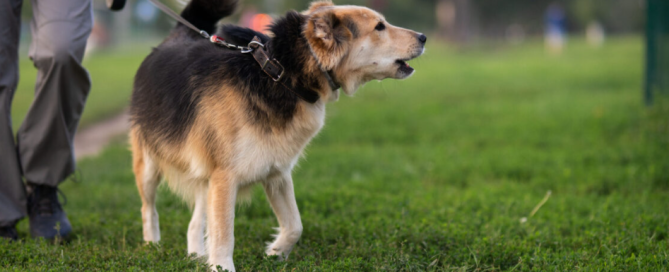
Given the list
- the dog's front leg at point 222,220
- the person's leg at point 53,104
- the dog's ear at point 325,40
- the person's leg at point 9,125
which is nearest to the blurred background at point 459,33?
the dog's ear at point 325,40

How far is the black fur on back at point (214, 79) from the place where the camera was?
12.2 feet

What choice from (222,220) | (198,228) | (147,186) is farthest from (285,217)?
(147,186)

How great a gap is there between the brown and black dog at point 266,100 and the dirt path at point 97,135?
5118 millimetres

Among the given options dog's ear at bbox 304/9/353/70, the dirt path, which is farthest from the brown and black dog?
the dirt path

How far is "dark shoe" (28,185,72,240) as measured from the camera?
459 cm

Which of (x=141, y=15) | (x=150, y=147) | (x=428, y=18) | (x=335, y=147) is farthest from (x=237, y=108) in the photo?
(x=428, y=18)

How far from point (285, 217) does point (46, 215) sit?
1.81 meters

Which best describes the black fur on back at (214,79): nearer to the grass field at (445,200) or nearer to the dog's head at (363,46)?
the dog's head at (363,46)

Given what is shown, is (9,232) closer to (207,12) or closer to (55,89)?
(55,89)

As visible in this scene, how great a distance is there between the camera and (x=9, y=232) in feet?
14.7

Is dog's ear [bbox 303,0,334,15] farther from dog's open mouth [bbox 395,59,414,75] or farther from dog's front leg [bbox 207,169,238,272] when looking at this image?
dog's front leg [bbox 207,169,238,272]

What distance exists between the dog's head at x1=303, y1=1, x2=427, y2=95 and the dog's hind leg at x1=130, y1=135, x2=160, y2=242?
1608 mm

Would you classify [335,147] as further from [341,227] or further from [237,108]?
[237,108]

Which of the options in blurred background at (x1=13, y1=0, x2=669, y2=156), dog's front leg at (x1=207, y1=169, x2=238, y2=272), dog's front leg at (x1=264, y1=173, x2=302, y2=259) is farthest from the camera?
blurred background at (x1=13, y1=0, x2=669, y2=156)
